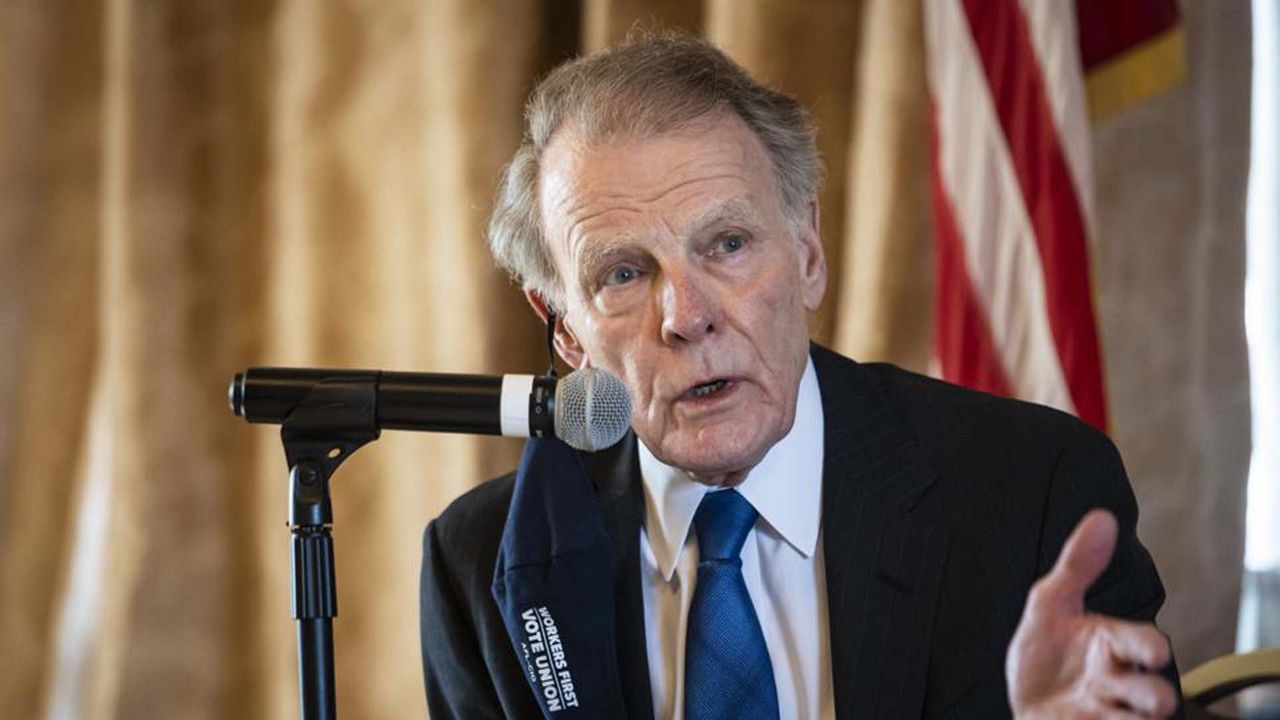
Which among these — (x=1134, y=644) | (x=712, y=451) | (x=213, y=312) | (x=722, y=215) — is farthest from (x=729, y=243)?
(x=213, y=312)

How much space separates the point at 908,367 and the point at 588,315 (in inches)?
38.2

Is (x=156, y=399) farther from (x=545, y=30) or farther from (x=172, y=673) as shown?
(x=545, y=30)

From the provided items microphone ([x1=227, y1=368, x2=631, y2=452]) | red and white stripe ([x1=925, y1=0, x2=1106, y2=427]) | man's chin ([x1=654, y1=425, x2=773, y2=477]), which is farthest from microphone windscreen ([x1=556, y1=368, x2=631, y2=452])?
red and white stripe ([x1=925, y1=0, x2=1106, y2=427])

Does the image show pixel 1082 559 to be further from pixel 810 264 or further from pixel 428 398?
pixel 810 264

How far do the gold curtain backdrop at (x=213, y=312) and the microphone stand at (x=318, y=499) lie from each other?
1.53 meters

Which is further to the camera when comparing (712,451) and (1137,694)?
(712,451)

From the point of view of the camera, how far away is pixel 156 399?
118 inches

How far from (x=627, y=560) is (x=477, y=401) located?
1.90 feet

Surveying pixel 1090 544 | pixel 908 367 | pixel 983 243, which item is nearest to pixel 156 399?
pixel 908 367

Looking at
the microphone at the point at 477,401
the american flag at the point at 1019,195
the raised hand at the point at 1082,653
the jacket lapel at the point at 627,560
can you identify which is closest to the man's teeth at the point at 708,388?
the jacket lapel at the point at 627,560

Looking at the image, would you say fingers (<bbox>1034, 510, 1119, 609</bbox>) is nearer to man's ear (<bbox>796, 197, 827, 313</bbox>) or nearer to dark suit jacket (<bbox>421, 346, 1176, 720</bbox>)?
dark suit jacket (<bbox>421, 346, 1176, 720</bbox>)

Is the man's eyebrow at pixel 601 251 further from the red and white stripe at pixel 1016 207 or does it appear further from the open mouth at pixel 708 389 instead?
the red and white stripe at pixel 1016 207

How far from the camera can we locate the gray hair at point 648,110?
1757mm

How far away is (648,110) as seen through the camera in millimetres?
1749
